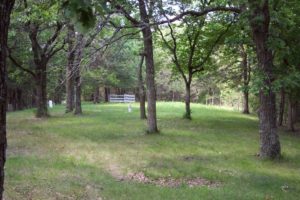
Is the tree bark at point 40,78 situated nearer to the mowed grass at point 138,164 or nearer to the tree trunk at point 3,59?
the mowed grass at point 138,164

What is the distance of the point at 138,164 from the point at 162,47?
1767 centimetres

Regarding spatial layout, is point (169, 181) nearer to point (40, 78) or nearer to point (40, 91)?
point (40, 91)

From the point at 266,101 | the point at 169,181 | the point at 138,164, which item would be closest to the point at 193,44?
the point at 266,101

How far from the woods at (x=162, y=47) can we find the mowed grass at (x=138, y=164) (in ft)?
4.46

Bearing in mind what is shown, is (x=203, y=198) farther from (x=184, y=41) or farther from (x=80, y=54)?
(x=184, y=41)

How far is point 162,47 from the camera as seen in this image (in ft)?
94.7

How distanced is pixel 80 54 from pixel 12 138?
5953 mm

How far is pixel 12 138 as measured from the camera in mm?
16844

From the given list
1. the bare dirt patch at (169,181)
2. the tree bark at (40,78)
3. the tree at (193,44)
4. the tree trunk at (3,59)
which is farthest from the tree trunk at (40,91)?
the tree trunk at (3,59)

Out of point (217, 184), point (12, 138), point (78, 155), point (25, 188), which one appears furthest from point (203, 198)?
point (12, 138)

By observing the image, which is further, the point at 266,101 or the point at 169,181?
the point at 266,101

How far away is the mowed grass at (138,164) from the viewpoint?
9.05 metres

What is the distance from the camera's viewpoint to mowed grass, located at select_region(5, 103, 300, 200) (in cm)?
905

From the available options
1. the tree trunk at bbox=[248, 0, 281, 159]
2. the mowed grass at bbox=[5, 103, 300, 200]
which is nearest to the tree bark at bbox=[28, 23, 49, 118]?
the mowed grass at bbox=[5, 103, 300, 200]
